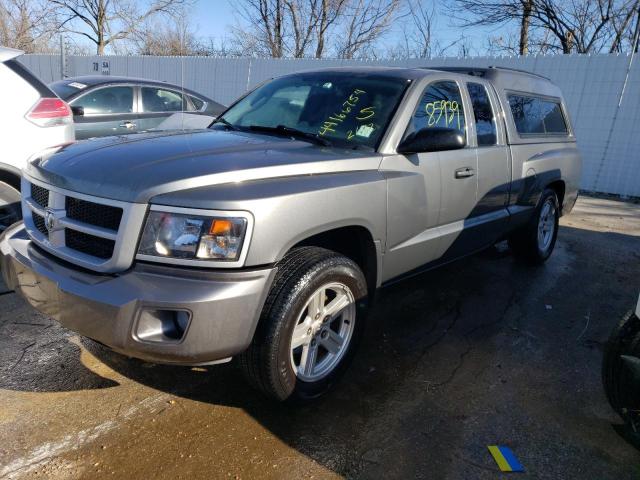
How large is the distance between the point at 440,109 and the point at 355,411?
220 cm

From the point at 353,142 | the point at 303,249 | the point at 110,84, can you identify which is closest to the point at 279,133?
the point at 353,142

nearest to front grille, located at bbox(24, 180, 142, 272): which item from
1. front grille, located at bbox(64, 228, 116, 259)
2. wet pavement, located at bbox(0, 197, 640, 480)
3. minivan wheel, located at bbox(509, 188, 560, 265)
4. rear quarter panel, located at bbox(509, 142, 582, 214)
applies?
front grille, located at bbox(64, 228, 116, 259)

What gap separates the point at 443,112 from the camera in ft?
12.2

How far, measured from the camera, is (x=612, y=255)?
627 cm

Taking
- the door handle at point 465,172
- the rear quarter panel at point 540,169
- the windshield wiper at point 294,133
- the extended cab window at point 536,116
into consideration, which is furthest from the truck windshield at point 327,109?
the extended cab window at point 536,116

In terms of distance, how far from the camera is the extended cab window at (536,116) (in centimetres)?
470

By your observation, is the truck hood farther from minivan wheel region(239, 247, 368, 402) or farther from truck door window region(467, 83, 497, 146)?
truck door window region(467, 83, 497, 146)

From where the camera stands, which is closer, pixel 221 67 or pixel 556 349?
pixel 556 349

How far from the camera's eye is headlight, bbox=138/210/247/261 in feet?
7.22

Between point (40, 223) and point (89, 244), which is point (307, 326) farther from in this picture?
point (40, 223)

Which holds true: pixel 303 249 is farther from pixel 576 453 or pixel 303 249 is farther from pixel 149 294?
pixel 576 453

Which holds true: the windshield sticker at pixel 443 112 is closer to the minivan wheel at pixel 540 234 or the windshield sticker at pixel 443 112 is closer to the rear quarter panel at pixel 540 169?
the rear quarter panel at pixel 540 169

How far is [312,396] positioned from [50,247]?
1560 millimetres

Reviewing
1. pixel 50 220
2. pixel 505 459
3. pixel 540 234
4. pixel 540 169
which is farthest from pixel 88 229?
pixel 540 234
